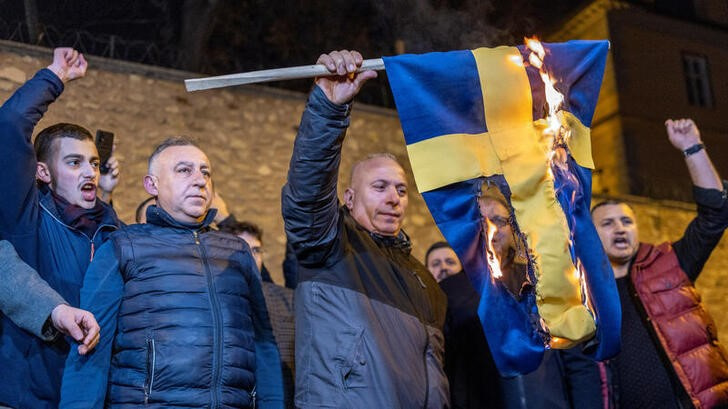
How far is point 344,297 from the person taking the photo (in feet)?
9.48

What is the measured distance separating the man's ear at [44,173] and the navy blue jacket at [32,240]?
73 millimetres

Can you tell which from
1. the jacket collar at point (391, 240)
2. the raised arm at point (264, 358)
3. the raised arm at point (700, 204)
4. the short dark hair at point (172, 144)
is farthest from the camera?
the raised arm at point (700, 204)

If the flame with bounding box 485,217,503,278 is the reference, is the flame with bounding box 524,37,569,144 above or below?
above

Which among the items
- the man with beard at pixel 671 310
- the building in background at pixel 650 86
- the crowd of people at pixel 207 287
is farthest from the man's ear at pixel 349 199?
the building in background at pixel 650 86

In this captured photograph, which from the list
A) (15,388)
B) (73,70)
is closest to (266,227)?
(73,70)

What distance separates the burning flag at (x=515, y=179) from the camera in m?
2.63

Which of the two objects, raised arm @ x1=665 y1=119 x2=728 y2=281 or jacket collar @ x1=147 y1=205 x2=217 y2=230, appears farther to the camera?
raised arm @ x1=665 y1=119 x2=728 y2=281

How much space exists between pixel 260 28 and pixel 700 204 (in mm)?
8527

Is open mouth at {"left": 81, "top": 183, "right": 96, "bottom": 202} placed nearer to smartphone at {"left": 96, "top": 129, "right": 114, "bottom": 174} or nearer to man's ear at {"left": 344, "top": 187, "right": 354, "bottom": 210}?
smartphone at {"left": 96, "top": 129, "right": 114, "bottom": 174}

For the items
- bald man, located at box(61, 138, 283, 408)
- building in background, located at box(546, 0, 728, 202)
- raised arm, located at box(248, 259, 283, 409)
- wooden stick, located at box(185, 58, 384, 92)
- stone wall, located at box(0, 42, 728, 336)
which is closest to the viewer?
wooden stick, located at box(185, 58, 384, 92)

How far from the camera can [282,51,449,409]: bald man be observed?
8.69 ft

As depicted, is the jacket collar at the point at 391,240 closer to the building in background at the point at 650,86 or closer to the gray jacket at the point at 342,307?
the gray jacket at the point at 342,307

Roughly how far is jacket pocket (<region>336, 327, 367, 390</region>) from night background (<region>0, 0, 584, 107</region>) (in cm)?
558

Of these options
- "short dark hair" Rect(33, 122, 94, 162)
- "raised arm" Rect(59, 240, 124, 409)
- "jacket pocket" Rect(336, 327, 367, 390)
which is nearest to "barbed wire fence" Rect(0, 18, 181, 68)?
"short dark hair" Rect(33, 122, 94, 162)
